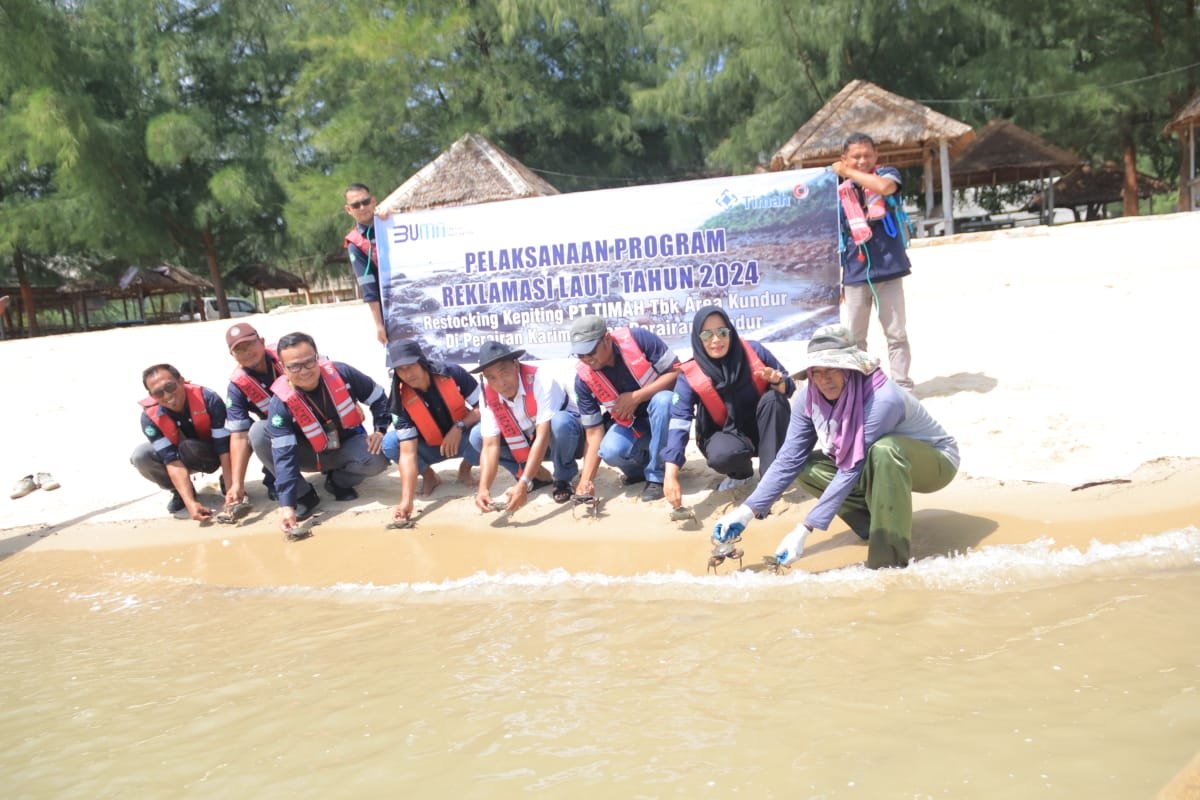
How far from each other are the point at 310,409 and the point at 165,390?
91 cm

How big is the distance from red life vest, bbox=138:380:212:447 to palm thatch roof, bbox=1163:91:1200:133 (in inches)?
667

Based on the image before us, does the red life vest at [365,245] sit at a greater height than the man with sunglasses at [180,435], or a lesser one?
greater

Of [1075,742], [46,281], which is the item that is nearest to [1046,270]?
[1075,742]

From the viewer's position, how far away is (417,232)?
6.04m

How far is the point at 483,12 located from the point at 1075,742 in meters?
20.3

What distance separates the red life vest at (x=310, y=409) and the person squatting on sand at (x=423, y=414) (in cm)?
26

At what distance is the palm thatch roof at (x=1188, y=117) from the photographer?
1531 cm

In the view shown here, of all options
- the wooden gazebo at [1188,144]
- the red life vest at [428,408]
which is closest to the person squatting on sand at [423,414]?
the red life vest at [428,408]

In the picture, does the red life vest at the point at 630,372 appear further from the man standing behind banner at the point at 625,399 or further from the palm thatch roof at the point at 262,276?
the palm thatch roof at the point at 262,276

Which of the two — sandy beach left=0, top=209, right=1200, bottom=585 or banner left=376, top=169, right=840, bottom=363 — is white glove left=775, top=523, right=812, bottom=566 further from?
banner left=376, top=169, right=840, bottom=363

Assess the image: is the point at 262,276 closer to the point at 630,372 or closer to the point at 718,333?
the point at 630,372

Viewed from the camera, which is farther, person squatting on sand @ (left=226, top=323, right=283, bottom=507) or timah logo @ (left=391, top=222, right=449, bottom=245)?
timah logo @ (left=391, top=222, right=449, bottom=245)

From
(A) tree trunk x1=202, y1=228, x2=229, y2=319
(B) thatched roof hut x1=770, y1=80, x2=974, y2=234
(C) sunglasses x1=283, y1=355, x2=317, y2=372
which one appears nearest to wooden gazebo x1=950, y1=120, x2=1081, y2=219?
(B) thatched roof hut x1=770, y1=80, x2=974, y2=234

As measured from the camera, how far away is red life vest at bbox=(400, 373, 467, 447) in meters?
4.93
